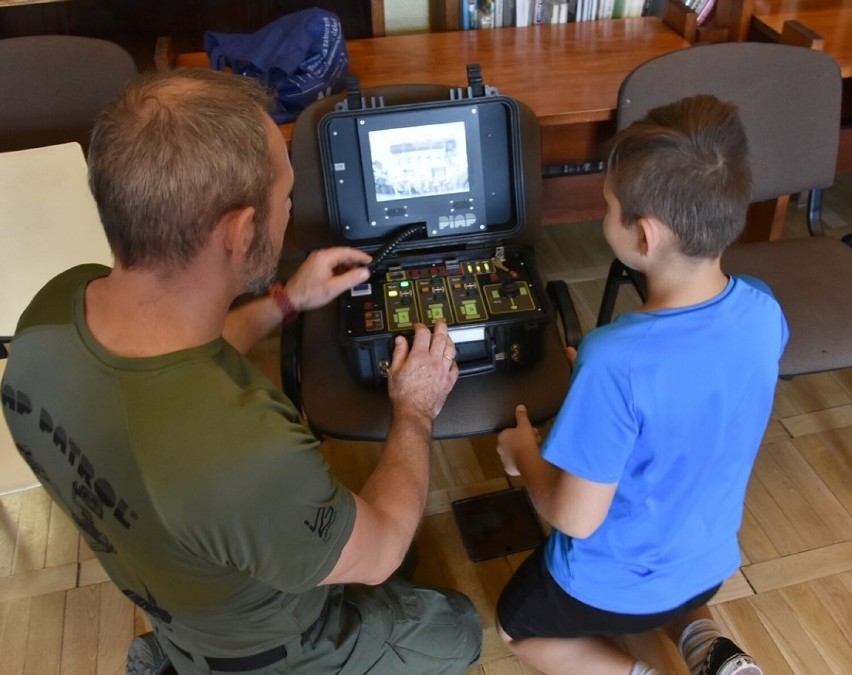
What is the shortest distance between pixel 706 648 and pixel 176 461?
0.92 m

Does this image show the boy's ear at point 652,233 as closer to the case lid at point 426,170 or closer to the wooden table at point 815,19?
the case lid at point 426,170

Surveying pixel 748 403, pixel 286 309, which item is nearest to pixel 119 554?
pixel 286 309

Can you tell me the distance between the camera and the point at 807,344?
1.43m

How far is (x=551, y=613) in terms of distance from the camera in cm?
121

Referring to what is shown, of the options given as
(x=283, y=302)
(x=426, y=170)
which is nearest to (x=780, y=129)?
(x=426, y=170)

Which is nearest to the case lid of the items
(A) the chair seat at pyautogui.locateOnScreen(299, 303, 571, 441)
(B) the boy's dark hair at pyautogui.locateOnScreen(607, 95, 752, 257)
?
(A) the chair seat at pyautogui.locateOnScreen(299, 303, 571, 441)

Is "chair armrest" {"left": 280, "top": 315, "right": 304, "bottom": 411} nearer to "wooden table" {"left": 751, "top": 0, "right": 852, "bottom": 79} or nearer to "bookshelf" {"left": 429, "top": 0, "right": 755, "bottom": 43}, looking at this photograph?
"bookshelf" {"left": 429, "top": 0, "right": 755, "bottom": 43}

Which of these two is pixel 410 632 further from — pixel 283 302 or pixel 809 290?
pixel 809 290

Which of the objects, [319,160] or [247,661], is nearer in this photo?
[247,661]

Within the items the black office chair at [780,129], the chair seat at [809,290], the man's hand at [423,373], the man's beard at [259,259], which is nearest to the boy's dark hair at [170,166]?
the man's beard at [259,259]

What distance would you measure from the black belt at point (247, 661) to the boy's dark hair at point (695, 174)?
787 mm

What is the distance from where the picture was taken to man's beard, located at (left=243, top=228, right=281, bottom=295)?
897 millimetres

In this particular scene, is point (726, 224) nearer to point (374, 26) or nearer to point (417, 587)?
point (417, 587)

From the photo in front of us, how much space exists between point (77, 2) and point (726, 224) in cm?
203
